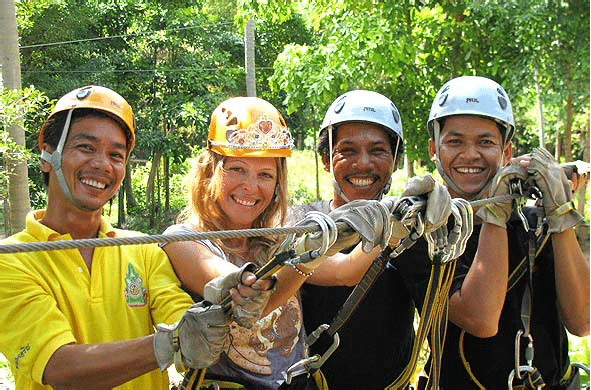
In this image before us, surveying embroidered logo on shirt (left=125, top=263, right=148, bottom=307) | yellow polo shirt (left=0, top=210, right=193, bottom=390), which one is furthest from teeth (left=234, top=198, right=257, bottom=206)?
embroidered logo on shirt (left=125, top=263, right=148, bottom=307)

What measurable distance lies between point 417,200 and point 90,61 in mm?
12214

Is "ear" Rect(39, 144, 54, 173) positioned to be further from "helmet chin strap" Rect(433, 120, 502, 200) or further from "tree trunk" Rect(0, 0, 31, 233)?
"tree trunk" Rect(0, 0, 31, 233)

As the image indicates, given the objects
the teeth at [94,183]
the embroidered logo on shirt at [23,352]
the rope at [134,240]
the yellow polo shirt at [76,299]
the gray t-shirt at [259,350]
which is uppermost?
the teeth at [94,183]

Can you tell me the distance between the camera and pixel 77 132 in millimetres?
2094

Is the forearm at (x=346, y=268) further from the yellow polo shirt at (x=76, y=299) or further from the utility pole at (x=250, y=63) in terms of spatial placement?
the utility pole at (x=250, y=63)

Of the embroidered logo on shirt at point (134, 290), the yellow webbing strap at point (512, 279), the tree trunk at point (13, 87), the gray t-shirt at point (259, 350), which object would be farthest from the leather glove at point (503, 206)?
the tree trunk at point (13, 87)

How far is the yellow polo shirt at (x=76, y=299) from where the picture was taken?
1.77 metres

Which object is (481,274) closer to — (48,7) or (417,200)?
(417,200)

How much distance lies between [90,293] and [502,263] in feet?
4.77

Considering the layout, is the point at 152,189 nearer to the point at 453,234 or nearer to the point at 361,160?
the point at 361,160

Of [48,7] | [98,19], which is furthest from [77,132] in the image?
[98,19]

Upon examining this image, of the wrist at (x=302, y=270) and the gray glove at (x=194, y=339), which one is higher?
the wrist at (x=302, y=270)

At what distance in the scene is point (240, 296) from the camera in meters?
1.65

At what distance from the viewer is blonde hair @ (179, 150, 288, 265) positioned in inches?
88.4
